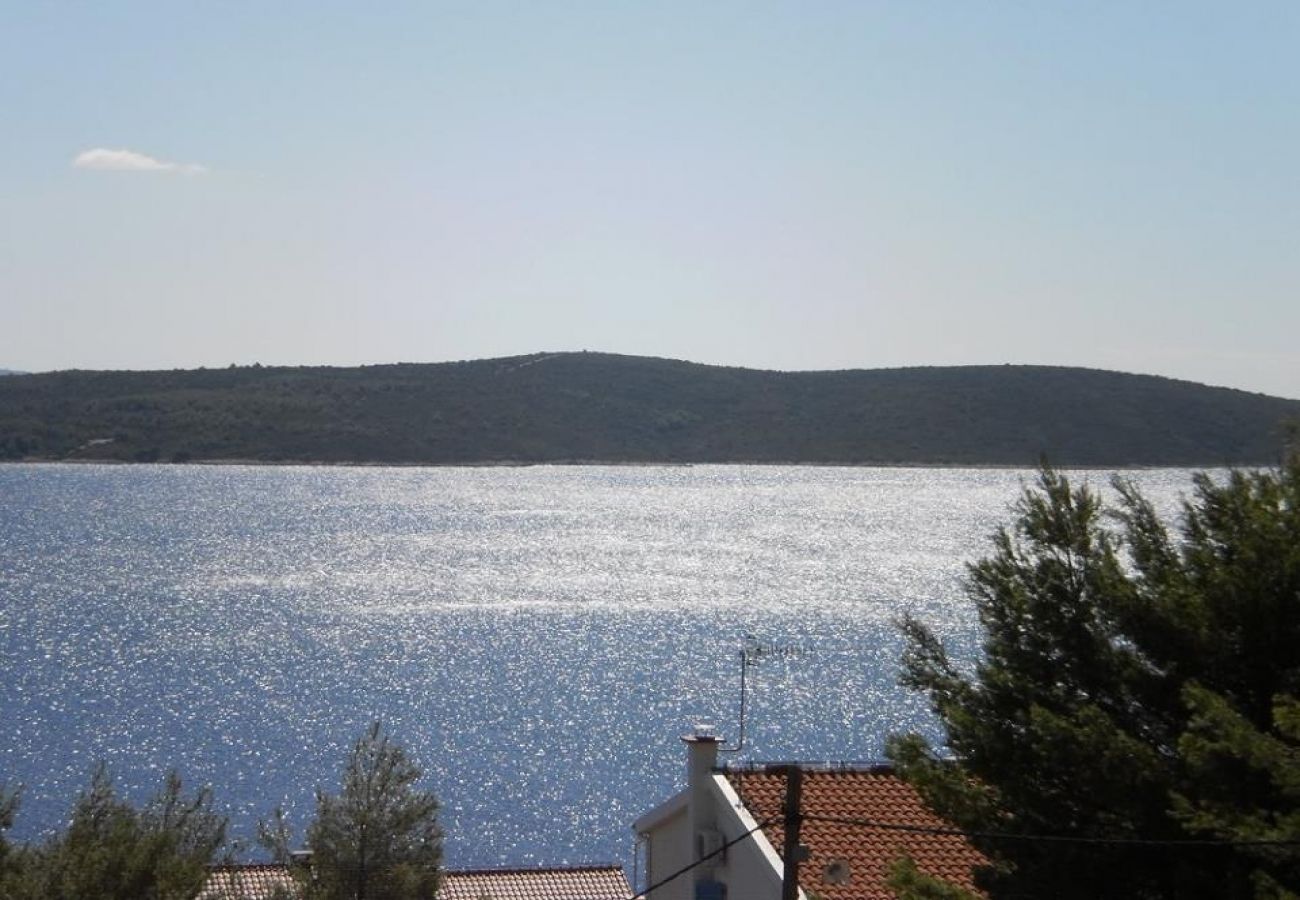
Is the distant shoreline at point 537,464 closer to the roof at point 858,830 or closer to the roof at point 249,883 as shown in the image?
the roof at point 249,883

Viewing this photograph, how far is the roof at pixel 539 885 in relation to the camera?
948 inches

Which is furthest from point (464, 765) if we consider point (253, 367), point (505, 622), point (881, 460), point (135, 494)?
point (253, 367)

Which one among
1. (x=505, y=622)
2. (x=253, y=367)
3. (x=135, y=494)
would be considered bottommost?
(x=505, y=622)

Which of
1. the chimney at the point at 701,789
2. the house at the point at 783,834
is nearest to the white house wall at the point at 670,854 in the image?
the house at the point at 783,834

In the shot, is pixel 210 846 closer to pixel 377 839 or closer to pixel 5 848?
pixel 377 839

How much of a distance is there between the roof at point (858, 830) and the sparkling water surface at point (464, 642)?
7.34ft

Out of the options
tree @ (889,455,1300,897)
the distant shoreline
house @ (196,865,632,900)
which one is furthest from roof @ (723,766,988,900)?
the distant shoreline

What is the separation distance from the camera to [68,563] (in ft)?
296

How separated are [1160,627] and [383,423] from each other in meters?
155

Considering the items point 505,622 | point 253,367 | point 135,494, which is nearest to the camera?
point 505,622

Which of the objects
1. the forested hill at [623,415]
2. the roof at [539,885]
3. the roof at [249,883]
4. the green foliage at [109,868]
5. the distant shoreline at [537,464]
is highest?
the forested hill at [623,415]

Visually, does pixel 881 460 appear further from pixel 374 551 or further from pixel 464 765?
pixel 464 765

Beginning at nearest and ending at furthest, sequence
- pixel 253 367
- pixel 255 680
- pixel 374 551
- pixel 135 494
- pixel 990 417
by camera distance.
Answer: pixel 255 680 → pixel 374 551 → pixel 135 494 → pixel 990 417 → pixel 253 367

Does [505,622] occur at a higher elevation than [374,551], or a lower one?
lower
